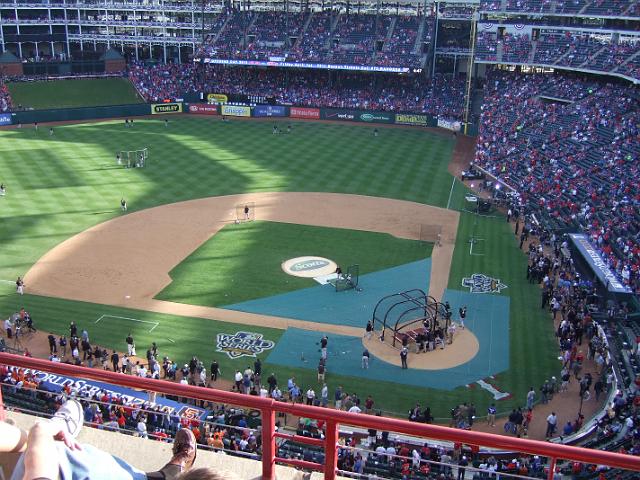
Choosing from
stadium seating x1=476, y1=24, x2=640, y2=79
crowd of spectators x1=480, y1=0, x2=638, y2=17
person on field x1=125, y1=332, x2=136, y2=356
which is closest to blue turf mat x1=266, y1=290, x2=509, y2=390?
person on field x1=125, y1=332, x2=136, y2=356

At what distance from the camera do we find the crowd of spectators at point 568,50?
5528 cm

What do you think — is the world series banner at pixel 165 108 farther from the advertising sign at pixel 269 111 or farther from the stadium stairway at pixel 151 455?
the stadium stairway at pixel 151 455

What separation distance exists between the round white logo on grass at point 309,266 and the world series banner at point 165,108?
146 feet

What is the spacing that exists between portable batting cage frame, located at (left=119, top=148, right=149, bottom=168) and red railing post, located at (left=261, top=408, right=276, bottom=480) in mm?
48824

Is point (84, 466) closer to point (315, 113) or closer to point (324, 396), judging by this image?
point (324, 396)

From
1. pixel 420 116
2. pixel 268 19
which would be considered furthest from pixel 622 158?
pixel 268 19

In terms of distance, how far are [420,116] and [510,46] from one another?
12127mm

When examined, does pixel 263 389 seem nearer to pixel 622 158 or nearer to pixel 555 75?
pixel 622 158

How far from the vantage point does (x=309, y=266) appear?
34.2 m

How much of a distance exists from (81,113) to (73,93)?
955 cm

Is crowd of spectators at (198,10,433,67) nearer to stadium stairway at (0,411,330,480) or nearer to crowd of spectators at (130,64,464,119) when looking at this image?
crowd of spectators at (130,64,464,119)

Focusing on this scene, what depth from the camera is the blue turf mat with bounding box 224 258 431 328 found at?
95.7ft

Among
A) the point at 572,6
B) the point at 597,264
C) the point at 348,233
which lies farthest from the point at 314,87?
the point at 597,264

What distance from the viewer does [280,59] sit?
7900 centimetres
